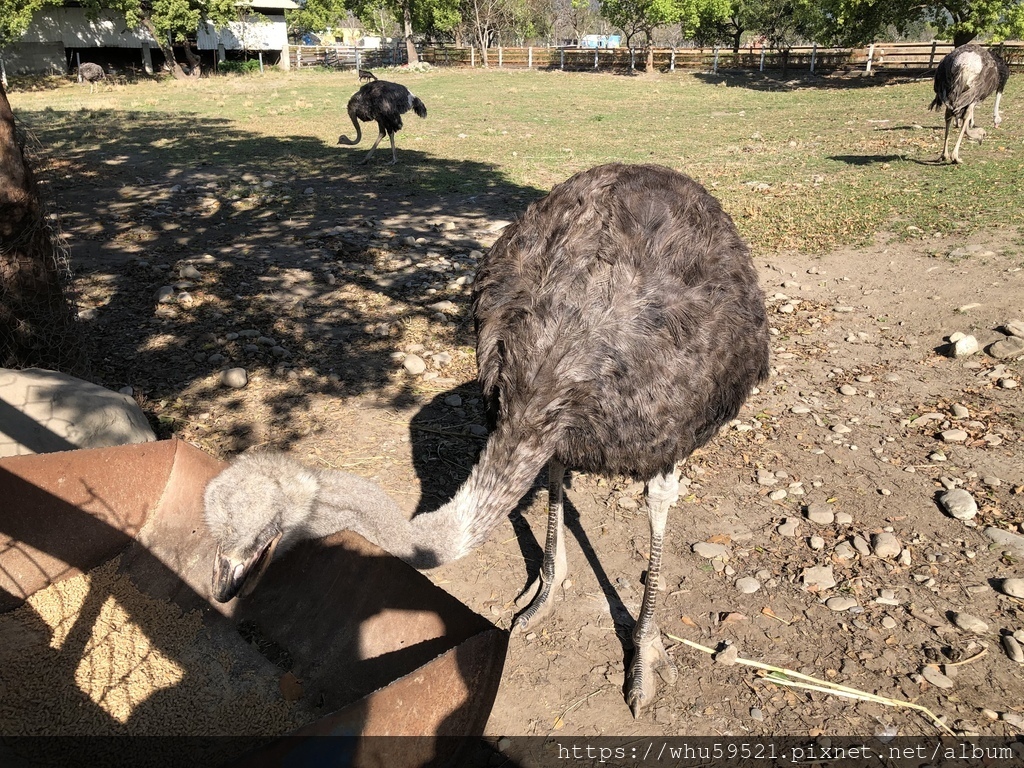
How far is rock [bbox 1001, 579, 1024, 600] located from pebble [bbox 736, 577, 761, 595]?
1.10 m

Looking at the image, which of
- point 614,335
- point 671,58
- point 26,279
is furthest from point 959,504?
point 671,58

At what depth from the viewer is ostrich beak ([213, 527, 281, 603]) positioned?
8.09 feet

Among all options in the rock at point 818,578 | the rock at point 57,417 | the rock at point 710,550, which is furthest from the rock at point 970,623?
the rock at point 57,417

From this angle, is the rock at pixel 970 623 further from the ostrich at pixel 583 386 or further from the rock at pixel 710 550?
the ostrich at pixel 583 386

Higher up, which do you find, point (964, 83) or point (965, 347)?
point (964, 83)

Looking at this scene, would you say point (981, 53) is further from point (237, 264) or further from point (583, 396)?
point (583, 396)

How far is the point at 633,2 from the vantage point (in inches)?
Result: 1631

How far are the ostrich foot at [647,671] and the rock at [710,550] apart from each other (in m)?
0.71

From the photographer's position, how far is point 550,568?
371 cm

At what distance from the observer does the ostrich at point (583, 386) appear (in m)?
2.75

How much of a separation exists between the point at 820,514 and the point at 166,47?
135ft

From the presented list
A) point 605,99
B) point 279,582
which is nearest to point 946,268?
point 279,582

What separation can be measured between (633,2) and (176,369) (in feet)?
139

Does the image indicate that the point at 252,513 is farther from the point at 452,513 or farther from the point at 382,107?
the point at 382,107
